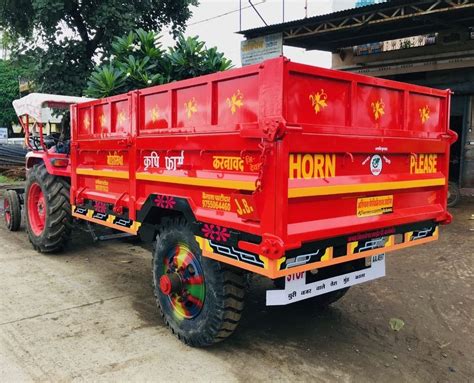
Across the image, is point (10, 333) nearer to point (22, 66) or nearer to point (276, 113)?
point (276, 113)

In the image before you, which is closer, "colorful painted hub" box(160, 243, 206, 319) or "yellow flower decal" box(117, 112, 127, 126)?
"colorful painted hub" box(160, 243, 206, 319)

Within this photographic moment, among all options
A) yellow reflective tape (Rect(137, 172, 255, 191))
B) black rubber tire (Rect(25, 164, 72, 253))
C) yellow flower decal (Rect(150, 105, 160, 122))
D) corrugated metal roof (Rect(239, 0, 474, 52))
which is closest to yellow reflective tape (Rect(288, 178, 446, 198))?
yellow reflective tape (Rect(137, 172, 255, 191))

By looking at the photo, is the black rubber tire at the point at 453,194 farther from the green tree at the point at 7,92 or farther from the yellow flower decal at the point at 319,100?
the green tree at the point at 7,92

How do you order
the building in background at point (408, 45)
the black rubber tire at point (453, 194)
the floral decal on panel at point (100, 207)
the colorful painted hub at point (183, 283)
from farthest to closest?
the black rubber tire at point (453, 194)
the building in background at point (408, 45)
the floral decal on panel at point (100, 207)
the colorful painted hub at point (183, 283)

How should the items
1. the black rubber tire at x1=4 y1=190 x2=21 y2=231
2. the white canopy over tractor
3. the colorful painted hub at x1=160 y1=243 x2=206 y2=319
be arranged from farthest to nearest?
the black rubber tire at x1=4 y1=190 x2=21 y2=231, the white canopy over tractor, the colorful painted hub at x1=160 y1=243 x2=206 y2=319

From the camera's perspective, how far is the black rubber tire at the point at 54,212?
602 centimetres

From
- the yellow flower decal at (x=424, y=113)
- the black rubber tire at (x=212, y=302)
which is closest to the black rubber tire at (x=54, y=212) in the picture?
the black rubber tire at (x=212, y=302)

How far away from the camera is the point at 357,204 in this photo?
3.40 metres

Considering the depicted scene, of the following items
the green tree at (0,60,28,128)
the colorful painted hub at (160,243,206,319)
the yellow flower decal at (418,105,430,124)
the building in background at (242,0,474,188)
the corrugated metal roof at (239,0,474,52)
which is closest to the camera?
the colorful painted hub at (160,243,206,319)

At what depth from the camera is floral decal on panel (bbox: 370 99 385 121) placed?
3.51 metres

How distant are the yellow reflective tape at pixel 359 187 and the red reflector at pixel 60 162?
4.08 meters

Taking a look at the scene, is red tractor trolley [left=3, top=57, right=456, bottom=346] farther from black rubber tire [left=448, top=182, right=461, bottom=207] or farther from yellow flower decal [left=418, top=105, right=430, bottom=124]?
black rubber tire [left=448, top=182, right=461, bottom=207]

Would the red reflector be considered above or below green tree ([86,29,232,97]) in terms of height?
below

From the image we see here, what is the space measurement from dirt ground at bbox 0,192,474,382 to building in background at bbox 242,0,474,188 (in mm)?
5547
